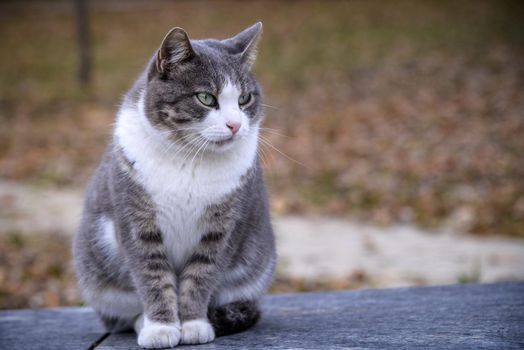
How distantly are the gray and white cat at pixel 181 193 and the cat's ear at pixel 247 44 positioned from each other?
35 millimetres

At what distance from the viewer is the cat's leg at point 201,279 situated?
2.59 meters

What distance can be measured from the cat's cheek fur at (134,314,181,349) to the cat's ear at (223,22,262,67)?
1.17 meters

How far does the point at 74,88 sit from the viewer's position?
14.4 m

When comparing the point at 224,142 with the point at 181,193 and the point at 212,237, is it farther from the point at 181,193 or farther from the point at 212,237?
the point at 212,237

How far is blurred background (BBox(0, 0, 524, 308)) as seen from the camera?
593 cm

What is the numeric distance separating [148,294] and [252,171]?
0.67m

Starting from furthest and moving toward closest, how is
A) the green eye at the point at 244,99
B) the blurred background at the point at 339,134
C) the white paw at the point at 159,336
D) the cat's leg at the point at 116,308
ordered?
the blurred background at the point at 339,134 → the cat's leg at the point at 116,308 → the green eye at the point at 244,99 → the white paw at the point at 159,336

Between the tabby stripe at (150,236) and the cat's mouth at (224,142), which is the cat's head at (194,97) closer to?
the cat's mouth at (224,142)

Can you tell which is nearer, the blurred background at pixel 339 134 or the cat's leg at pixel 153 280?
the cat's leg at pixel 153 280

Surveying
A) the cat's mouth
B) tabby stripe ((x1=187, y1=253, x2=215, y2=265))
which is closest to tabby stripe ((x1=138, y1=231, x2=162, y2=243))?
tabby stripe ((x1=187, y1=253, x2=215, y2=265))

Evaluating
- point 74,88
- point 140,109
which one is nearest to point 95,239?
point 140,109

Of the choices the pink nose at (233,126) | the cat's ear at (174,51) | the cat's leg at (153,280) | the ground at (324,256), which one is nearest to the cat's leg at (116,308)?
the cat's leg at (153,280)

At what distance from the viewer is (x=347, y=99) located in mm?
12844

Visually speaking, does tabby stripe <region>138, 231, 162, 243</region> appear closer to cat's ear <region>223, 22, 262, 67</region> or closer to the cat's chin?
the cat's chin
